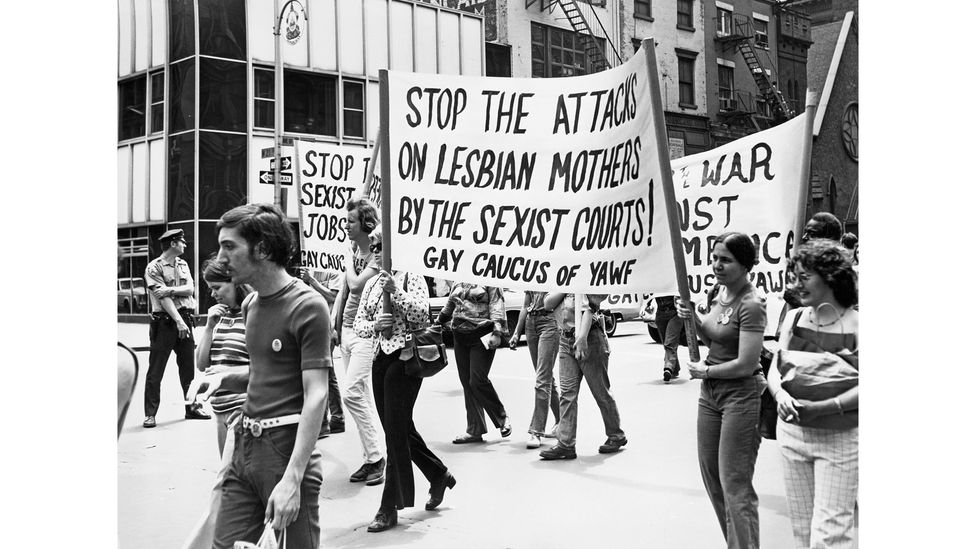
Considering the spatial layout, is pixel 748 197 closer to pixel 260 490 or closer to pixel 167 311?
pixel 260 490

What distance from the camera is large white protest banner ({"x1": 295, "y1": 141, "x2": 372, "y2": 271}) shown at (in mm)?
8617

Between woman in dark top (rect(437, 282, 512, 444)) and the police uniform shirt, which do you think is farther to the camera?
the police uniform shirt

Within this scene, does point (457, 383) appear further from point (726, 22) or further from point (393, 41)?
point (726, 22)

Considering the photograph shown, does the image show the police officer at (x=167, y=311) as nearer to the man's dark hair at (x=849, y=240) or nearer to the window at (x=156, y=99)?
the window at (x=156, y=99)

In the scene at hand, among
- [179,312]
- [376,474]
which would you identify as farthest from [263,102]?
[376,474]

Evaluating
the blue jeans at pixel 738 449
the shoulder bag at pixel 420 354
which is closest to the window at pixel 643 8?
the shoulder bag at pixel 420 354

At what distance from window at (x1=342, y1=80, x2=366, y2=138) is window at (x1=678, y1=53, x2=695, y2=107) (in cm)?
360

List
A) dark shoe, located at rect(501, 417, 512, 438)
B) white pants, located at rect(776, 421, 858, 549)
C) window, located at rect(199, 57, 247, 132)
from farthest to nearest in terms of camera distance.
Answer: window, located at rect(199, 57, 247, 132) < dark shoe, located at rect(501, 417, 512, 438) < white pants, located at rect(776, 421, 858, 549)

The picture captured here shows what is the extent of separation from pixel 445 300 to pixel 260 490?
9.32 metres

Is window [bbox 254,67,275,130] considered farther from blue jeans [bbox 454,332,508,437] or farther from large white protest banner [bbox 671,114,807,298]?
large white protest banner [bbox 671,114,807,298]

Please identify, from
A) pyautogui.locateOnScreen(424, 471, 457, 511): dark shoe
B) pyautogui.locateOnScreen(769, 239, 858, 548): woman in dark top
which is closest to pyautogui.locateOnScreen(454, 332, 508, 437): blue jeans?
pyautogui.locateOnScreen(424, 471, 457, 511): dark shoe

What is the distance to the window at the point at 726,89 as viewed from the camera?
6457 mm

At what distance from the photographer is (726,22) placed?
A: 6355 mm

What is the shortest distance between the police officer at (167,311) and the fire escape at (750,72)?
4922mm
